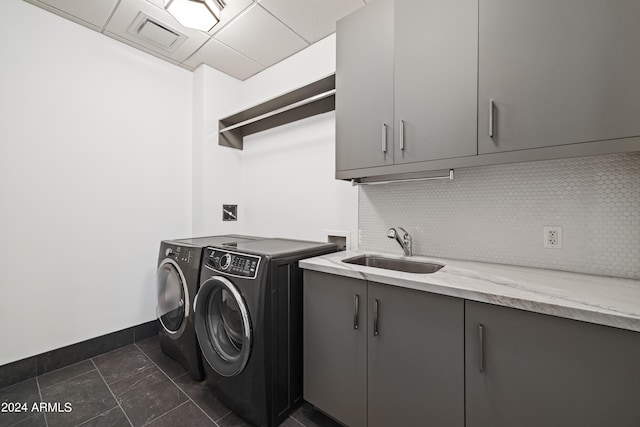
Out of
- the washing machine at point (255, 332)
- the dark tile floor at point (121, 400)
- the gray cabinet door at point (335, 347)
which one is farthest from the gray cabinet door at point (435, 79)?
the dark tile floor at point (121, 400)

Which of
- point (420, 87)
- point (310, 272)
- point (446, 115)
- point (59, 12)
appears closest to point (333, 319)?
point (310, 272)

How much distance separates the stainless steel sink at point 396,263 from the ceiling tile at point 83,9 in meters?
2.50

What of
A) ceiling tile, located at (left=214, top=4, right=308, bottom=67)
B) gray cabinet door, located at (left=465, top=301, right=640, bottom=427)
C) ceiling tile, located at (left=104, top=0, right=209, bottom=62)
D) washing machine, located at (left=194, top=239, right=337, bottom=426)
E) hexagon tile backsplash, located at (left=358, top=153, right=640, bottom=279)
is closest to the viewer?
gray cabinet door, located at (left=465, top=301, right=640, bottom=427)

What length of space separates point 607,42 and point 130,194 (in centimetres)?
316

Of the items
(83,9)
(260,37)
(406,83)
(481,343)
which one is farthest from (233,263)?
(83,9)

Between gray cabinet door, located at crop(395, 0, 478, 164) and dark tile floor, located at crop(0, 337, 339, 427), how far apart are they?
1.69 m

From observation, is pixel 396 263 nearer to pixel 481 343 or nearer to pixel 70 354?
pixel 481 343

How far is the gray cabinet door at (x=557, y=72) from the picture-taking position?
90 centimetres

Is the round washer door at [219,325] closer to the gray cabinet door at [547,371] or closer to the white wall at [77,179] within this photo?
the white wall at [77,179]

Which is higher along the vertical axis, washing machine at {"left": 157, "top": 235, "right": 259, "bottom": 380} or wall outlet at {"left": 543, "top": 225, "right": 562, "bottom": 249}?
wall outlet at {"left": 543, "top": 225, "right": 562, "bottom": 249}

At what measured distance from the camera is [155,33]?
2.08m

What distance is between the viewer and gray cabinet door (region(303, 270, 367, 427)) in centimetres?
126

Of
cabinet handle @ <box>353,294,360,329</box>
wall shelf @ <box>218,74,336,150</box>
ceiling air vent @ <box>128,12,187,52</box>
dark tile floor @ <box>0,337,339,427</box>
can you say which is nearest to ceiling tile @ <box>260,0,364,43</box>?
wall shelf @ <box>218,74,336,150</box>

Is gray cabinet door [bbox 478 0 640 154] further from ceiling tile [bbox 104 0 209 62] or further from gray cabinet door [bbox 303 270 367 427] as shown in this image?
ceiling tile [bbox 104 0 209 62]
